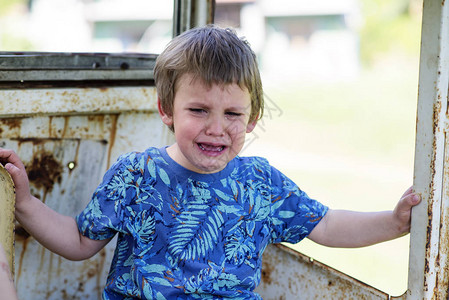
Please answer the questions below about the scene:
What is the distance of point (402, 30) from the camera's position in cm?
1519

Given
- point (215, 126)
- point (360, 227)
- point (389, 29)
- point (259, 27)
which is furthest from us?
point (259, 27)

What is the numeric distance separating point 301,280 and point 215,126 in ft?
2.34

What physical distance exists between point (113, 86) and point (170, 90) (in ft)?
1.48

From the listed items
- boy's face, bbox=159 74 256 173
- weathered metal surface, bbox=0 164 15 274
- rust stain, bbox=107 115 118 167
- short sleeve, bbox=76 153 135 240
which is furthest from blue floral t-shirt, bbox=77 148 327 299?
rust stain, bbox=107 115 118 167

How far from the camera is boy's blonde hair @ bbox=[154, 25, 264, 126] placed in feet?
5.62

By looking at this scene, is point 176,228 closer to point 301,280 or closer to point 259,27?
point 301,280

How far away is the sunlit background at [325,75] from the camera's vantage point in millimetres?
6633

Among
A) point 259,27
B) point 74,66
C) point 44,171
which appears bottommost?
point 44,171

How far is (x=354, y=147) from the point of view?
9.45m

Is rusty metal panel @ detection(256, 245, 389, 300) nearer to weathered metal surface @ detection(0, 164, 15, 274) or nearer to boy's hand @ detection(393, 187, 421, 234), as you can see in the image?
boy's hand @ detection(393, 187, 421, 234)

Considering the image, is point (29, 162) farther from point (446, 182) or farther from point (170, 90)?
point (446, 182)

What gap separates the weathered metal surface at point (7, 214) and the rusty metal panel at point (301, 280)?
92 cm

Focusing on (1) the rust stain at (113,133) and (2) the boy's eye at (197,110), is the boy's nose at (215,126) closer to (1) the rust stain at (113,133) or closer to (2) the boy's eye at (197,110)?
(2) the boy's eye at (197,110)

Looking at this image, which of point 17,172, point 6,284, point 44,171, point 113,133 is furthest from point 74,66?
point 6,284
